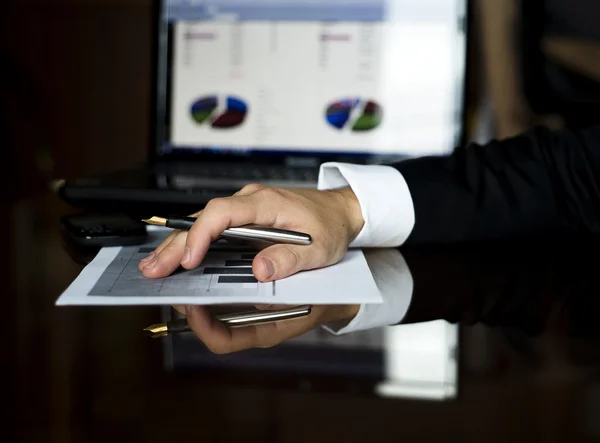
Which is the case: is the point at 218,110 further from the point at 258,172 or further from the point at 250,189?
the point at 250,189

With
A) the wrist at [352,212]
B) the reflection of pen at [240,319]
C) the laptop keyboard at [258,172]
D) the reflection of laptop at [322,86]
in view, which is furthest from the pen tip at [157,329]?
the reflection of laptop at [322,86]

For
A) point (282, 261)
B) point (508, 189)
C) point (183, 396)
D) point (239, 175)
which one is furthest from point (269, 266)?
point (239, 175)

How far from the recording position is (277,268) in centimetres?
59

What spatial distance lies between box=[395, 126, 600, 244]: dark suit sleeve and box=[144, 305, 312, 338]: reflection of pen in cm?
31

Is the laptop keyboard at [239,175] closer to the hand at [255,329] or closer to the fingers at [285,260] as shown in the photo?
the fingers at [285,260]

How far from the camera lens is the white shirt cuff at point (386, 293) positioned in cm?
51

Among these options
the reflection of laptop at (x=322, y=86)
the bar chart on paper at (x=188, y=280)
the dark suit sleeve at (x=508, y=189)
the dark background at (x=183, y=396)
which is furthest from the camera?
the reflection of laptop at (x=322, y=86)

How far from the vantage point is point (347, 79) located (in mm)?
1264

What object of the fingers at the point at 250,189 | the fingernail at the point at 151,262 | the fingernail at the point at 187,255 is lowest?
the fingernail at the point at 151,262

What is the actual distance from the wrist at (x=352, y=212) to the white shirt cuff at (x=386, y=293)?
0.11 feet

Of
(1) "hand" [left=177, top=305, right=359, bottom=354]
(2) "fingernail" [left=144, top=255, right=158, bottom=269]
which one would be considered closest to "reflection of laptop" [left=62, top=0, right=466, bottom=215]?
(2) "fingernail" [left=144, top=255, right=158, bottom=269]

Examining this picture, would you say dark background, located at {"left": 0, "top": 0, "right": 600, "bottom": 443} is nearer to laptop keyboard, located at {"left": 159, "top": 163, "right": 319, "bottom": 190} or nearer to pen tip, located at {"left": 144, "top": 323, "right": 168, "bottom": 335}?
pen tip, located at {"left": 144, "top": 323, "right": 168, "bottom": 335}

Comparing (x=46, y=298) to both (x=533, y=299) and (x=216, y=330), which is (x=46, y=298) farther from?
(x=533, y=299)

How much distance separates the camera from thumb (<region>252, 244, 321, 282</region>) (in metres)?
0.58
